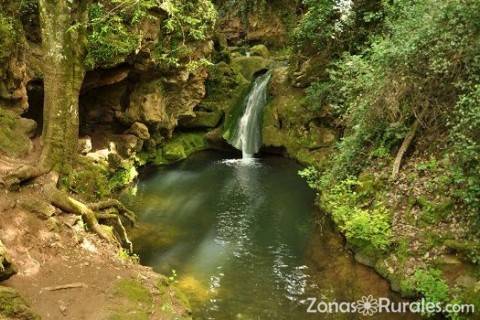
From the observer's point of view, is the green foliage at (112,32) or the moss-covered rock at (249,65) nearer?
the green foliage at (112,32)

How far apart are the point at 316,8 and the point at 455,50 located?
11.6m

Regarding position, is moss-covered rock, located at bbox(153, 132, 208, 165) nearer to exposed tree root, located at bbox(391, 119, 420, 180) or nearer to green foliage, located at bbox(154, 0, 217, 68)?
green foliage, located at bbox(154, 0, 217, 68)

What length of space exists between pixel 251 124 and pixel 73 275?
56.9ft

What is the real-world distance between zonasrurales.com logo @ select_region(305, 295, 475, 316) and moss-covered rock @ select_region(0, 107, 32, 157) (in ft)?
25.8

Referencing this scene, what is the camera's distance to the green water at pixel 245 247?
32.1ft

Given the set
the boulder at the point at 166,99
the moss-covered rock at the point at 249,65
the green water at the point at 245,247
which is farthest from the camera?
the moss-covered rock at the point at 249,65

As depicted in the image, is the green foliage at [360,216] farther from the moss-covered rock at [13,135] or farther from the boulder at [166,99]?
the boulder at [166,99]

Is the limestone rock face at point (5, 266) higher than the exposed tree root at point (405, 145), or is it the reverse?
the exposed tree root at point (405, 145)

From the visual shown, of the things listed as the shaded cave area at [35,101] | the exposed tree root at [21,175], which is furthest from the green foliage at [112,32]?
the exposed tree root at [21,175]

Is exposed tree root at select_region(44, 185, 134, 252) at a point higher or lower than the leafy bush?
lower

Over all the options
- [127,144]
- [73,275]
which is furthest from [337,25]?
[73,275]

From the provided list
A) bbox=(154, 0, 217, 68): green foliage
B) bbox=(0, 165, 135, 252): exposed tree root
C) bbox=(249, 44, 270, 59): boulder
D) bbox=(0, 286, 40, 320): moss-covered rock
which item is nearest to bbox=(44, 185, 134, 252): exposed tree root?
bbox=(0, 165, 135, 252): exposed tree root

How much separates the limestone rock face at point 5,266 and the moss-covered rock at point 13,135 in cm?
413

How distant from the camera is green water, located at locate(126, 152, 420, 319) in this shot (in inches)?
385
